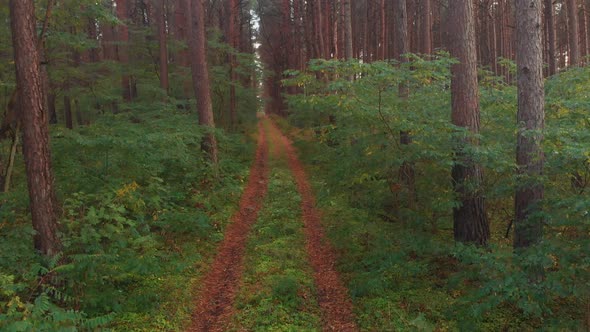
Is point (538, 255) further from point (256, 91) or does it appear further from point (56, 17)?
point (256, 91)

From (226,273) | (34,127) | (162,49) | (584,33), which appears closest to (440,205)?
(226,273)

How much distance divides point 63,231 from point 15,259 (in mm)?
1019

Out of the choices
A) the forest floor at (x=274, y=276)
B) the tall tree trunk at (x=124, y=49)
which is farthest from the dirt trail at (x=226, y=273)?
the tall tree trunk at (x=124, y=49)

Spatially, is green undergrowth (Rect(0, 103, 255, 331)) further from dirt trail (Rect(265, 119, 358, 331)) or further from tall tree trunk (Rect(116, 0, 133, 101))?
tall tree trunk (Rect(116, 0, 133, 101))

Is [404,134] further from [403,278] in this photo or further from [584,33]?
[584,33]

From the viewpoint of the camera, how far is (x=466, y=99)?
831 centimetres

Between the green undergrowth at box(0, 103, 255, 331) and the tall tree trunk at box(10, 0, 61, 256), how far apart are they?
0.25 m

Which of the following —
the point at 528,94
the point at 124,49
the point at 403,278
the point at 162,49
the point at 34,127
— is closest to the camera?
the point at 34,127

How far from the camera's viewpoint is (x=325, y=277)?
8.45 metres

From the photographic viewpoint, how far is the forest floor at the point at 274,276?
671 centimetres

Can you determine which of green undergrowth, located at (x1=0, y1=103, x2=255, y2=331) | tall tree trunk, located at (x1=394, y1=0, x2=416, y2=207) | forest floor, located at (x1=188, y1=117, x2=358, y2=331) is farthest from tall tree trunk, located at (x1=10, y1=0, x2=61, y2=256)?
tall tree trunk, located at (x1=394, y1=0, x2=416, y2=207)

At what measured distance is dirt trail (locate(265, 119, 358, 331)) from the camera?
22.2 ft

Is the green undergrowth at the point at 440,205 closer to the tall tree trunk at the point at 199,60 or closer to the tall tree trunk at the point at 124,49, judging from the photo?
the tall tree trunk at the point at 199,60

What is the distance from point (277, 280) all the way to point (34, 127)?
4.75 metres
